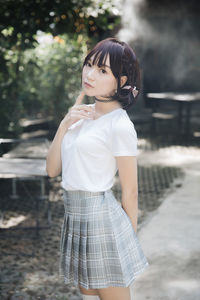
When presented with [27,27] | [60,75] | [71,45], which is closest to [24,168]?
[27,27]

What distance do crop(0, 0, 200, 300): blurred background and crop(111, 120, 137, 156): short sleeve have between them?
5.33ft

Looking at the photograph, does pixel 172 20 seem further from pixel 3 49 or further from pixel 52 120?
pixel 3 49

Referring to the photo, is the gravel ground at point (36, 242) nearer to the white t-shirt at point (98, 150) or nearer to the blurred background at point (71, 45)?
the blurred background at point (71, 45)

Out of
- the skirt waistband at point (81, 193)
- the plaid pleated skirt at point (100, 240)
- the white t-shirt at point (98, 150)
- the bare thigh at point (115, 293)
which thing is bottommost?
the bare thigh at point (115, 293)

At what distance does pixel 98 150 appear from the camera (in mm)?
1731

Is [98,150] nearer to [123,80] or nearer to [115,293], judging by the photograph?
[123,80]

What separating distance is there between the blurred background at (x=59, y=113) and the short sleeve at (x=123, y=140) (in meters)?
1.62

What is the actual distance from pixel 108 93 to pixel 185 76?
12.5m

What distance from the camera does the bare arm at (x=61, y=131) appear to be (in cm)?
181

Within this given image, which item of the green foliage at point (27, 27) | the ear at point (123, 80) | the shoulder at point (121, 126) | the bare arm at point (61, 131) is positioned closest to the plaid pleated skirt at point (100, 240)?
the bare arm at point (61, 131)

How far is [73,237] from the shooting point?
1.83m

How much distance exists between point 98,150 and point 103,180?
0.43ft

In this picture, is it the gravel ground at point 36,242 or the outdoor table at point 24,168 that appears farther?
the outdoor table at point 24,168

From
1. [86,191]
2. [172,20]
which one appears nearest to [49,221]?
[86,191]
